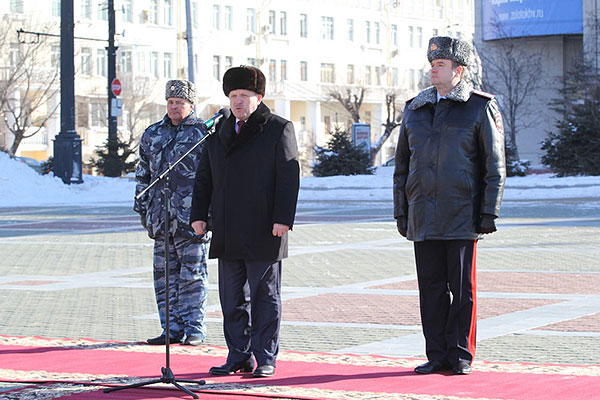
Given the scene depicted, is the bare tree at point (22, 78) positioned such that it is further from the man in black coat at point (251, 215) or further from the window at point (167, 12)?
the man in black coat at point (251, 215)

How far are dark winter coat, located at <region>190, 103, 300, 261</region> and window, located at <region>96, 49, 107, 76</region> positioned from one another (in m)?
62.9

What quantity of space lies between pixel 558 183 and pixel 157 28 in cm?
4457

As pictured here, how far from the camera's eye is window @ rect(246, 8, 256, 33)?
3059 inches

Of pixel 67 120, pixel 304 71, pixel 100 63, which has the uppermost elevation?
pixel 304 71

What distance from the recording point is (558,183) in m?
31.7

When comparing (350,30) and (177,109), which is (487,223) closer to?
(177,109)

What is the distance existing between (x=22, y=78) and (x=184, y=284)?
177ft

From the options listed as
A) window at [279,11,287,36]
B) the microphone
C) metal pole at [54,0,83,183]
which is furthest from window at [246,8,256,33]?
the microphone

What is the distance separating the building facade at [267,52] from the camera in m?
67.6

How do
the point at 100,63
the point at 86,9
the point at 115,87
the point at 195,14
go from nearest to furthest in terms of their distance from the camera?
the point at 115,87, the point at 86,9, the point at 100,63, the point at 195,14

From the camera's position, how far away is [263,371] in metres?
7.09

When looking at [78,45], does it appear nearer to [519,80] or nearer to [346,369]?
[519,80]

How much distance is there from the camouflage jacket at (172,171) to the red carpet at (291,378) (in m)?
0.90

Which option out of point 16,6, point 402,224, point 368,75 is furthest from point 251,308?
point 368,75
